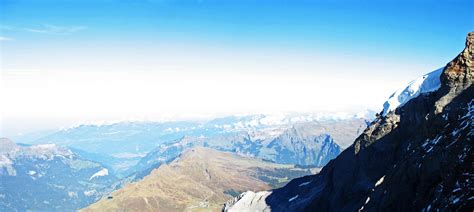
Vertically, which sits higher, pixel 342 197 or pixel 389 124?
pixel 389 124

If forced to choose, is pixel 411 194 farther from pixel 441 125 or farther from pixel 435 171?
pixel 441 125

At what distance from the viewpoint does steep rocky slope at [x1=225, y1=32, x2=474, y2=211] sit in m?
48.4

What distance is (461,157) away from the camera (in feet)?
162

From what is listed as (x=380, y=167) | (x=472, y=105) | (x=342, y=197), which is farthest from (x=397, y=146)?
(x=472, y=105)

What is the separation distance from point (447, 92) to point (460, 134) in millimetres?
29382

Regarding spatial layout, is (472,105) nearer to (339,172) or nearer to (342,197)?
(342,197)

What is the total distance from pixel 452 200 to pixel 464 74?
46.0m

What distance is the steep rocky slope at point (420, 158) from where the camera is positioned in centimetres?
4841

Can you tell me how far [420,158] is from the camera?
67875 mm

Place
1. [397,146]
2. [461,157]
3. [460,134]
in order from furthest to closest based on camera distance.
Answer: [397,146] < [460,134] < [461,157]

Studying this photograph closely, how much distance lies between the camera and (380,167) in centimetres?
11962

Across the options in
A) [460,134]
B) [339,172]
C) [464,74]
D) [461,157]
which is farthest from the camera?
[339,172]

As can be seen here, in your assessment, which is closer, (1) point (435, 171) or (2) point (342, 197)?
(1) point (435, 171)

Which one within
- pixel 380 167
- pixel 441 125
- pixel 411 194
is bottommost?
pixel 380 167
